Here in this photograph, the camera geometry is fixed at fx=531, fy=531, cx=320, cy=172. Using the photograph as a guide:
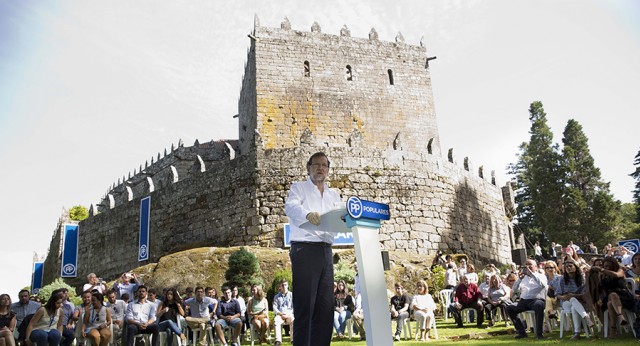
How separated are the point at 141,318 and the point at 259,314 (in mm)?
2160

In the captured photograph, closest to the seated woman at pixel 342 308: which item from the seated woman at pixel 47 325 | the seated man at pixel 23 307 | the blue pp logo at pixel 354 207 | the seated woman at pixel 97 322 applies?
the seated woman at pixel 97 322

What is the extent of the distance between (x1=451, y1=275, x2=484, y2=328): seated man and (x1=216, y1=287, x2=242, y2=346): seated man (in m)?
4.39

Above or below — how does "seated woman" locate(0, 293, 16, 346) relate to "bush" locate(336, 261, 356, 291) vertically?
below

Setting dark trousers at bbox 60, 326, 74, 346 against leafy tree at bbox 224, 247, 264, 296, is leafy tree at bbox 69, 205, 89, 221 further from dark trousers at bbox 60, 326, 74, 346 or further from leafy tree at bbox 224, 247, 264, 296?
dark trousers at bbox 60, 326, 74, 346

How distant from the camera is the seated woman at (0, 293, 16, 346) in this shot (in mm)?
8125

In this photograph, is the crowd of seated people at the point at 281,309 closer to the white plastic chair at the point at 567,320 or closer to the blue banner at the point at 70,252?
the white plastic chair at the point at 567,320

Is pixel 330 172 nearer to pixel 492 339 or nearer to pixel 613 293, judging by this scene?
pixel 492 339

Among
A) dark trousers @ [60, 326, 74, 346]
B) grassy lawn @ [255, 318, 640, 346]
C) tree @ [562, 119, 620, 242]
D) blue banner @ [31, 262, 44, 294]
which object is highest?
tree @ [562, 119, 620, 242]

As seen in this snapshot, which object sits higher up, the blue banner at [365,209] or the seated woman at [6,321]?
the blue banner at [365,209]

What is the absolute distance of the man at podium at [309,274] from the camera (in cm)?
418

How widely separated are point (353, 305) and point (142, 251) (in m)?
12.6

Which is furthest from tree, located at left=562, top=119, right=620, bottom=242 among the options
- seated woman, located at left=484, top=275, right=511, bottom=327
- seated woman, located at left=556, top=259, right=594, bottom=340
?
seated woman, located at left=556, top=259, right=594, bottom=340

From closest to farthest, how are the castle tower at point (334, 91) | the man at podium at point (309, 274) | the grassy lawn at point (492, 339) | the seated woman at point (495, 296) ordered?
the man at podium at point (309, 274), the grassy lawn at point (492, 339), the seated woman at point (495, 296), the castle tower at point (334, 91)

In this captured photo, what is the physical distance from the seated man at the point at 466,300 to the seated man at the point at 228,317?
4391mm
